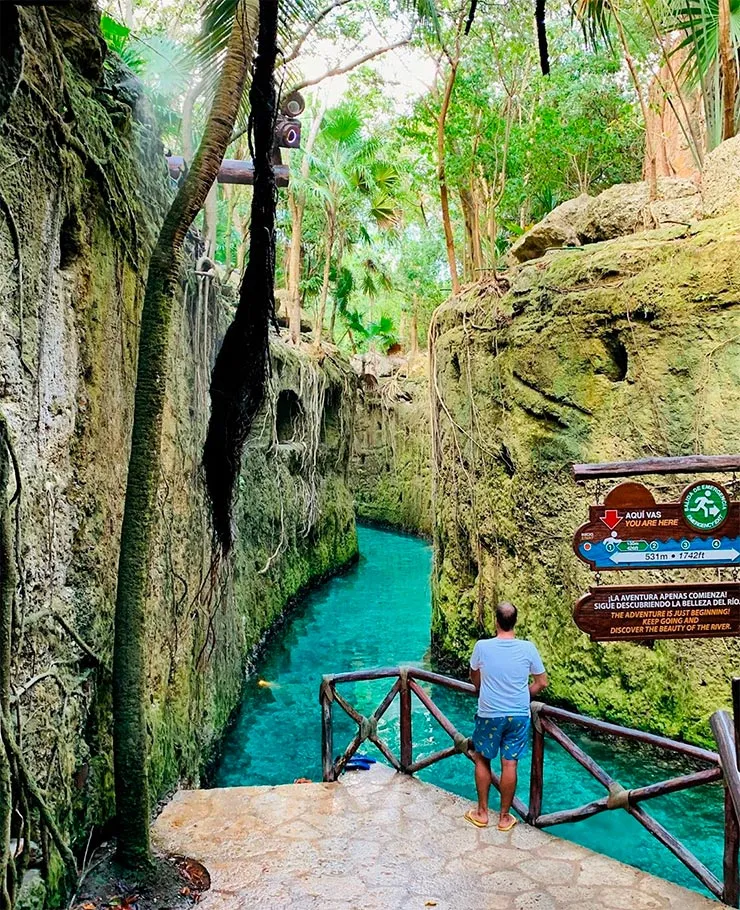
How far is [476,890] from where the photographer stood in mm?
3998

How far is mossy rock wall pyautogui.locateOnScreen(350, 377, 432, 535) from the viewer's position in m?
24.7

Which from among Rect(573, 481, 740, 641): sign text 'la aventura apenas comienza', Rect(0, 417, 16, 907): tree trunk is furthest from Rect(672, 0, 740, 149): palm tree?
Rect(0, 417, 16, 907): tree trunk

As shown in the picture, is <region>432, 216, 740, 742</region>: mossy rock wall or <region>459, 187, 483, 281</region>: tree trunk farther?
<region>459, 187, 483, 281</region>: tree trunk

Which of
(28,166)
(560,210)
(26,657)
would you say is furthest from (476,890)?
(560,210)

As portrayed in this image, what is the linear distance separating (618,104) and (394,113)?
6324 mm

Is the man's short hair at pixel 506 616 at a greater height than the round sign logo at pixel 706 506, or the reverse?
the round sign logo at pixel 706 506

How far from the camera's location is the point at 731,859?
148 inches

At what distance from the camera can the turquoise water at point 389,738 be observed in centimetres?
647

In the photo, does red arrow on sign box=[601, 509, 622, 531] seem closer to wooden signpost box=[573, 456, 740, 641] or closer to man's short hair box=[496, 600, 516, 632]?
wooden signpost box=[573, 456, 740, 641]

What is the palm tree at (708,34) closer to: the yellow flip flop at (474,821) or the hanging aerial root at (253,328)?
the hanging aerial root at (253,328)

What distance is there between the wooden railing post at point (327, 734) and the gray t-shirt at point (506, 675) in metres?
1.66

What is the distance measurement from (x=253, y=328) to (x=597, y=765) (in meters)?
3.57

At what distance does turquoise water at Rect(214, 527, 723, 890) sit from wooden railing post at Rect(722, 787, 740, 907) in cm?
240

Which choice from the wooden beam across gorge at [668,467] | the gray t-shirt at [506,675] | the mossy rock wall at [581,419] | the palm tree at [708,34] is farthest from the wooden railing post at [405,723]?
the palm tree at [708,34]
